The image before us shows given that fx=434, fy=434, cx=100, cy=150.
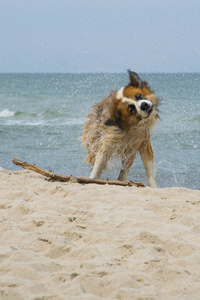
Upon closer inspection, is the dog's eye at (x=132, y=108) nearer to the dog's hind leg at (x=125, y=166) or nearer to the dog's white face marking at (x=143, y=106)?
the dog's white face marking at (x=143, y=106)

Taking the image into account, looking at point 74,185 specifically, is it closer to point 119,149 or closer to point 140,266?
point 119,149

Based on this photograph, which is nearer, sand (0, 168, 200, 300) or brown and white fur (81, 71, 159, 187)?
sand (0, 168, 200, 300)

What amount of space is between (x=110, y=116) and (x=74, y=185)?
2.98ft

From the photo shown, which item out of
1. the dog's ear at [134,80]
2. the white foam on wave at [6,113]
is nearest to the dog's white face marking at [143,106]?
the dog's ear at [134,80]

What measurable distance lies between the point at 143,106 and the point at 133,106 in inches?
5.9

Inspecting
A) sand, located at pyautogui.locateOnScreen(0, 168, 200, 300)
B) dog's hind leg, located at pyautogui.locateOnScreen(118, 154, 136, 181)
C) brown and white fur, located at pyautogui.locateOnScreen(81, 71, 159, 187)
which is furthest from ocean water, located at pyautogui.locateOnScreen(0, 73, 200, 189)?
sand, located at pyautogui.locateOnScreen(0, 168, 200, 300)

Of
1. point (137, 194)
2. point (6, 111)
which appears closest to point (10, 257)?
point (137, 194)

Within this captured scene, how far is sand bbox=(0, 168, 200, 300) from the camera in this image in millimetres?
2404

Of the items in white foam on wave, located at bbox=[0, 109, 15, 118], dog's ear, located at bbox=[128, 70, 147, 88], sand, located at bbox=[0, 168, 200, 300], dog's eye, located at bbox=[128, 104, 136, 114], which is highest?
dog's ear, located at bbox=[128, 70, 147, 88]

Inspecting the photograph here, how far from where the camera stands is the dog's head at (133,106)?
4.74m

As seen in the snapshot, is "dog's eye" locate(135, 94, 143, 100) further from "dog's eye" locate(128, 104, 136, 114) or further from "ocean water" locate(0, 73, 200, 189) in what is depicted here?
"ocean water" locate(0, 73, 200, 189)

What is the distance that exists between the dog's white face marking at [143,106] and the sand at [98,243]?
845 millimetres

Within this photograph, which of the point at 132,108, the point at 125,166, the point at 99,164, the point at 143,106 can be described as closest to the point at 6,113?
the point at 125,166

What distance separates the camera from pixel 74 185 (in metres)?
5.08
